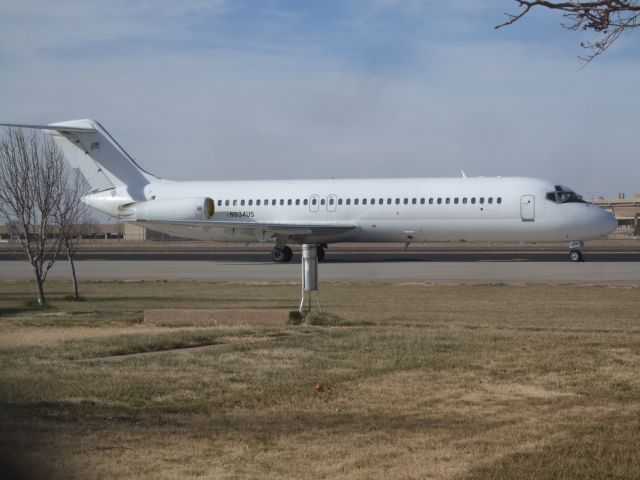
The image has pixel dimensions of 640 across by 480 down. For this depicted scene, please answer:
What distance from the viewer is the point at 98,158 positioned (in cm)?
4559

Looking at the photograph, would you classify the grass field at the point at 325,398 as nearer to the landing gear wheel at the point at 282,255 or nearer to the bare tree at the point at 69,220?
the bare tree at the point at 69,220

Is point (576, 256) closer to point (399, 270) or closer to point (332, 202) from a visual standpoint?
point (399, 270)

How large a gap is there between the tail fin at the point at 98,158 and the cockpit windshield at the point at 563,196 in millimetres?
20158

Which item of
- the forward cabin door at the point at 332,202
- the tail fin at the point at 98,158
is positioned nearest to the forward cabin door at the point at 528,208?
the forward cabin door at the point at 332,202

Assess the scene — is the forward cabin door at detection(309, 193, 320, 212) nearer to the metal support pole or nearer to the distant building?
the metal support pole

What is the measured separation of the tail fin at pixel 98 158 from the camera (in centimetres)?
4546

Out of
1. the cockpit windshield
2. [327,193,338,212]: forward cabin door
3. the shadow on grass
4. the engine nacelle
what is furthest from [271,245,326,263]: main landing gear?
the shadow on grass

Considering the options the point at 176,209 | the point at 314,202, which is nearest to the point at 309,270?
the point at 314,202

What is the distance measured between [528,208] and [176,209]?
15982 mm

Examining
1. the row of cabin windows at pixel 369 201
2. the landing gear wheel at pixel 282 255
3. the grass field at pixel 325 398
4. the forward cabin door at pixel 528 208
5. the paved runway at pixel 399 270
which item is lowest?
the grass field at pixel 325 398

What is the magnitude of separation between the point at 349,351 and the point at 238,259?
106ft

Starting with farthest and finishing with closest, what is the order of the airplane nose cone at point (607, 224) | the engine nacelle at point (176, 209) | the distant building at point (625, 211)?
1. the distant building at point (625, 211)
2. the engine nacelle at point (176, 209)
3. the airplane nose cone at point (607, 224)

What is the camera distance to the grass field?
23.2 feet

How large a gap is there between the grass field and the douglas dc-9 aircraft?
21.7m
